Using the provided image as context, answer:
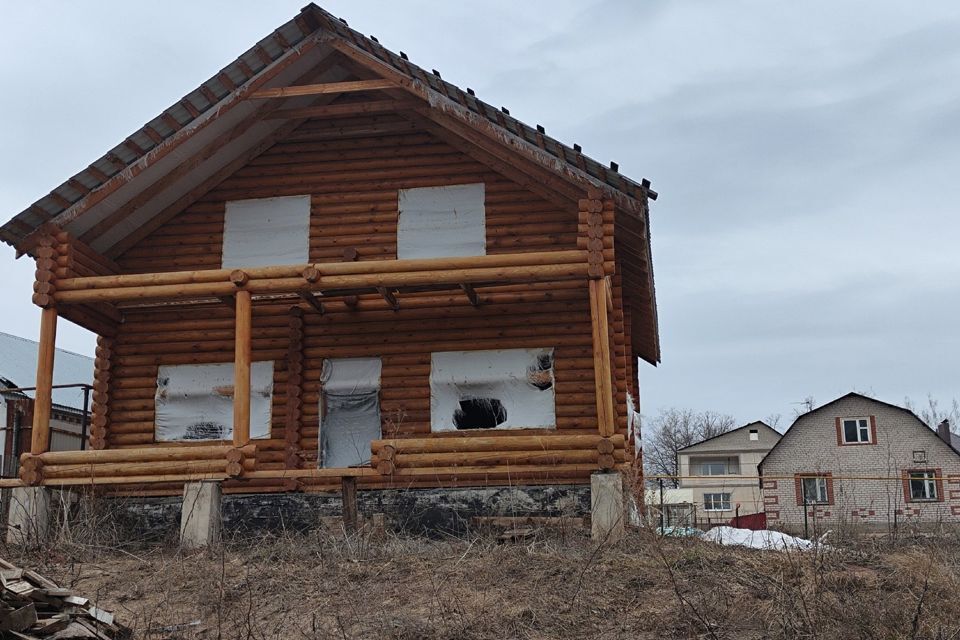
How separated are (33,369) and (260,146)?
56.2 feet

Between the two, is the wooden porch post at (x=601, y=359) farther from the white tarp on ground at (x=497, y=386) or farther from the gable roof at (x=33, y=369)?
the gable roof at (x=33, y=369)

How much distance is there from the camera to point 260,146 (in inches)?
753

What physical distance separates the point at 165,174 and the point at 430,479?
21.8 feet

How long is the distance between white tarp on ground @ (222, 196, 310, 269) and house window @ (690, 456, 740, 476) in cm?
5389

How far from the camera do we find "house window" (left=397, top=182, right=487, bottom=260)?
59.7 ft

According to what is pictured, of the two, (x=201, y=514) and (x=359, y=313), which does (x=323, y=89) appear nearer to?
(x=359, y=313)

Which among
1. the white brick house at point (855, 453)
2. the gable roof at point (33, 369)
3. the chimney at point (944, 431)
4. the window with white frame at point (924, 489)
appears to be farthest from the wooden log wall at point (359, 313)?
the chimney at point (944, 431)

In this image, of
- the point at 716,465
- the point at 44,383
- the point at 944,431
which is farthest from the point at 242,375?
the point at 716,465

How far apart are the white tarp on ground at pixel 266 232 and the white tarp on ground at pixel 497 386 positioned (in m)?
3.10

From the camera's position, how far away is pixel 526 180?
1817 cm

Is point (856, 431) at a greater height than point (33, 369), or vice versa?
point (33, 369)

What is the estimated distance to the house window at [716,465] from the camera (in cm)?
6900

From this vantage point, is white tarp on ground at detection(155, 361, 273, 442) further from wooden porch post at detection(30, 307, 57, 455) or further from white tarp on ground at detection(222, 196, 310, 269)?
wooden porch post at detection(30, 307, 57, 455)

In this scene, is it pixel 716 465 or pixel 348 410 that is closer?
pixel 348 410
